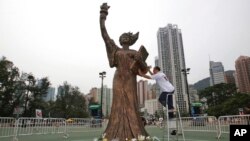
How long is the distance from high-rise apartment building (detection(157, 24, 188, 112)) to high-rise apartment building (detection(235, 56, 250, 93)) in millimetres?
24050

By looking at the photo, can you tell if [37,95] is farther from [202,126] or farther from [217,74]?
[217,74]

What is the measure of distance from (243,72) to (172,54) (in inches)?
1183

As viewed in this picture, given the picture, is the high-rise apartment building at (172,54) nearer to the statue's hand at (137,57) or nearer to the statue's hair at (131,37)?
the statue's hair at (131,37)

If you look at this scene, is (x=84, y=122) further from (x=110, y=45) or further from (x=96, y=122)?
(x=110, y=45)

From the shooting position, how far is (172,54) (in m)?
39.7

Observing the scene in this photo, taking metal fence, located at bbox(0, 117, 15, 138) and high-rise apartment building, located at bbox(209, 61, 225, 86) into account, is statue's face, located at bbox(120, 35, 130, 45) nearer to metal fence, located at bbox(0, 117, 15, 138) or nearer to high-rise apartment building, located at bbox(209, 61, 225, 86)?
metal fence, located at bbox(0, 117, 15, 138)

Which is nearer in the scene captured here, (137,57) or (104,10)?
(137,57)

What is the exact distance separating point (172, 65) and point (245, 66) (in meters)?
28.7

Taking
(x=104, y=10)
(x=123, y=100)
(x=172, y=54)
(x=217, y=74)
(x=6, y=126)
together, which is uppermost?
(x=217, y=74)

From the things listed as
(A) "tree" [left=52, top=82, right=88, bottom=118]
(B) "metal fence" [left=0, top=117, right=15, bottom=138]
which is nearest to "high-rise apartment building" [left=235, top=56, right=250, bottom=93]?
(A) "tree" [left=52, top=82, right=88, bottom=118]

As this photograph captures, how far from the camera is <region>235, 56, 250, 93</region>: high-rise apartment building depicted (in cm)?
5822

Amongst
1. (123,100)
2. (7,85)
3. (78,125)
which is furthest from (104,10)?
(7,85)

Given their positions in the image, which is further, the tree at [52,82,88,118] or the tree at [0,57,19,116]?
the tree at [52,82,88,118]

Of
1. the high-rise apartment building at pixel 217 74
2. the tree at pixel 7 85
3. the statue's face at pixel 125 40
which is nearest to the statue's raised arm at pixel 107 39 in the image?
the statue's face at pixel 125 40
